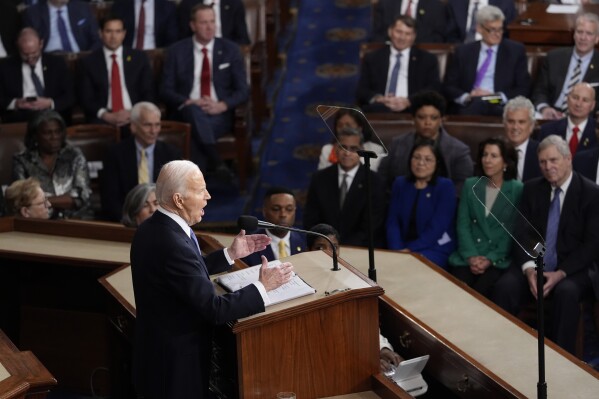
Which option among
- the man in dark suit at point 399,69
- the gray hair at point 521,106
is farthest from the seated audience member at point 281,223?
the man in dark suit at point 399,69

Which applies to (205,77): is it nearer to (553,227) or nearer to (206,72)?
(206,72)

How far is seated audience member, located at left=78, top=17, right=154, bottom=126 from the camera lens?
693 cm

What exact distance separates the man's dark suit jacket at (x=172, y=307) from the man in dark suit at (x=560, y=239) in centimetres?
228

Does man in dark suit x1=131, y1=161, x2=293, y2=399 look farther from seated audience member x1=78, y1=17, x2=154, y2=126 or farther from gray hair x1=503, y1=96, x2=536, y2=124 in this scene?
seated audience member x1=78, y1=17, x2=154, y2=126

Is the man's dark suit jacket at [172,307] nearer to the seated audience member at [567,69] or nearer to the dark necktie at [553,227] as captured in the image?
the dark necktie at [553,227]

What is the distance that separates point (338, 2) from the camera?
978 cm

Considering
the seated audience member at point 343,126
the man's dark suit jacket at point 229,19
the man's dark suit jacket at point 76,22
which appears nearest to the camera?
the seated audience member at point 343,126

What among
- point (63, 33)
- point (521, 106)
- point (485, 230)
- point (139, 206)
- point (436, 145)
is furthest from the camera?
point (63, 33)

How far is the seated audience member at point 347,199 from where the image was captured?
566cm

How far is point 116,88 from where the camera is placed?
22.8ft

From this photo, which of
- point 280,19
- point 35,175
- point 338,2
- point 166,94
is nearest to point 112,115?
→ point 166,94

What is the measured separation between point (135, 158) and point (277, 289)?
313 cm

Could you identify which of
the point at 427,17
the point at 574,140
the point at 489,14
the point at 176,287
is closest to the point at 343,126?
the point at 574,140

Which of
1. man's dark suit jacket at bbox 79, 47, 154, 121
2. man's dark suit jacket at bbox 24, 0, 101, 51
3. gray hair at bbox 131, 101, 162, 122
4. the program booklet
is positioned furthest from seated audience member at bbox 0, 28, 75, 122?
the program booklet
